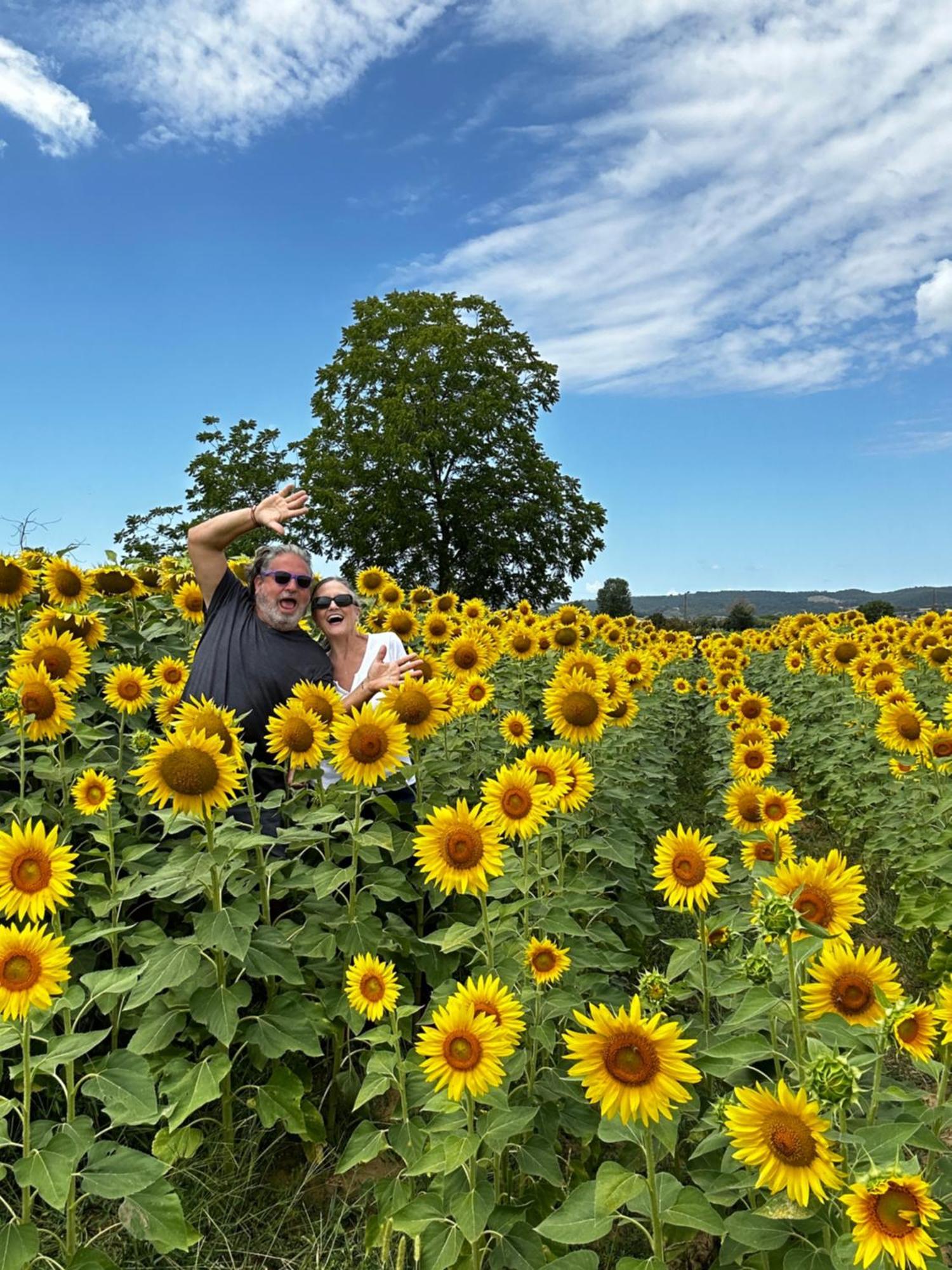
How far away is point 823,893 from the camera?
2379 mm

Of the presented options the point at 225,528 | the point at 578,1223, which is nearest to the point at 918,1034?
the point at 578,1223

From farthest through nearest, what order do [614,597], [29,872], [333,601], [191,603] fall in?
1. [614,597]
2. [191,603]
3. [333,601]
4. [29,872]

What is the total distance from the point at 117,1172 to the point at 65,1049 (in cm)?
36

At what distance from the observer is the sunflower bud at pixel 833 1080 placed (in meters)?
1.72

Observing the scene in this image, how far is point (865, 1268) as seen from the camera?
1672 millimetres

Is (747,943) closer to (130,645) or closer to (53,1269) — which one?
(53,1269)

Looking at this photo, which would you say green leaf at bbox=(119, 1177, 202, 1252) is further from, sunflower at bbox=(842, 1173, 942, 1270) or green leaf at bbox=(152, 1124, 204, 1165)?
sunflower at bbox=(842, 1173, 942, 1270)

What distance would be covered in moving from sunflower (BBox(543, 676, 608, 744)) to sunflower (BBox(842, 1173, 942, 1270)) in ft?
8.32

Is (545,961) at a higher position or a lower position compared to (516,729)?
lower

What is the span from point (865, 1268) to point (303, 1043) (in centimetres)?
185

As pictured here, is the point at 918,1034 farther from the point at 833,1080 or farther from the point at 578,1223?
the point at 578,1223

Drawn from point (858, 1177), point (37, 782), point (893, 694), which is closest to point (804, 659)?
point (893, 694)

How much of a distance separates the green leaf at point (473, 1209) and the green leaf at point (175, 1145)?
103 centimetres

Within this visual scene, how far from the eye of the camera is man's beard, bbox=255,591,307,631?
4.95 meters
